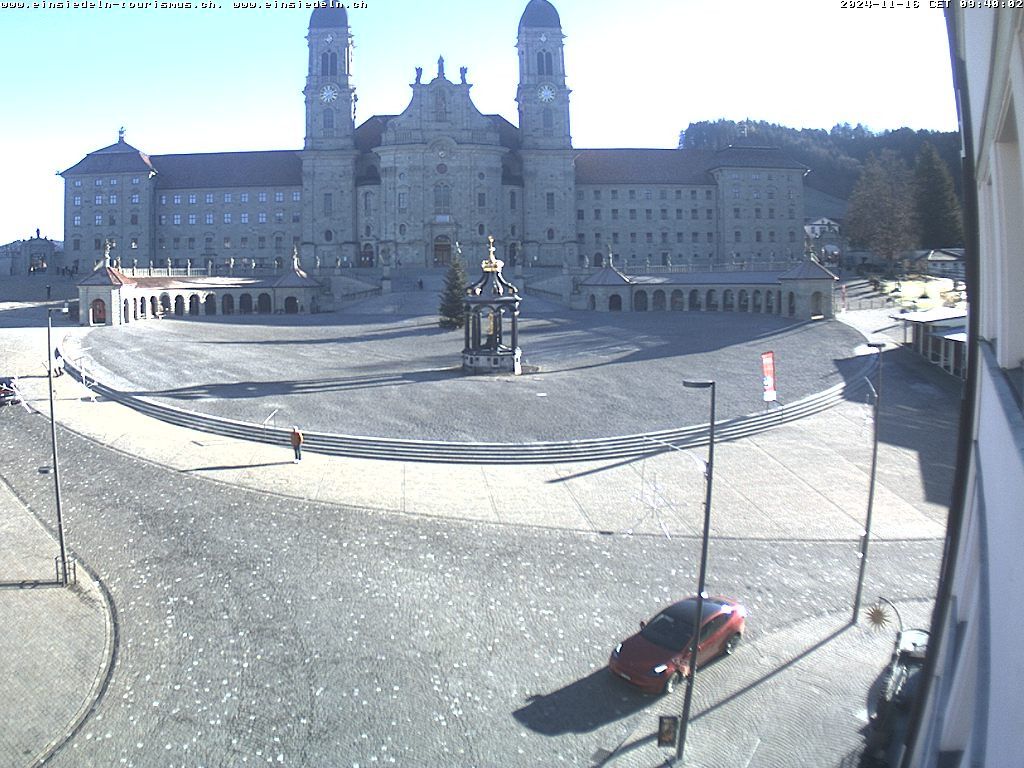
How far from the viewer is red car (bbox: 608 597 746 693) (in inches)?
609

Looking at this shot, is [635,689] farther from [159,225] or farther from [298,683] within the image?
[159,225]

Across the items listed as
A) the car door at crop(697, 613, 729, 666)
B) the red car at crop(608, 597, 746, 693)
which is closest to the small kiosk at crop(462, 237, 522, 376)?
the red car at crop(608, 597, 746, 693)

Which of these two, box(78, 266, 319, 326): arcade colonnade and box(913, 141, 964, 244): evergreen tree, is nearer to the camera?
box(78, 266, 319, 326): arcade colonnade

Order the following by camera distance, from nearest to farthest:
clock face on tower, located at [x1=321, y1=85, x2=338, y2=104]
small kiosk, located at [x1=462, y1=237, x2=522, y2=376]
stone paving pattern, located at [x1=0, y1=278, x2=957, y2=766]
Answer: stone paving pattern, located at [x1=0, y1=278, x2=957, y2=766] < small kiosk, located at [x1=462, y1=237, x2=522, y2=376] < clock face on tower, located at [x1=321, y1=85, x2=338, y2=104]

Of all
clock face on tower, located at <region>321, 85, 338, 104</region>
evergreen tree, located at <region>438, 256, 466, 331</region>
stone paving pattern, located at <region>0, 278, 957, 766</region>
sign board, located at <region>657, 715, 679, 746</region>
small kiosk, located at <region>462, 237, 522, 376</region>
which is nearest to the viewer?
sign board, located at <region>657, 715, 679, 746</region>

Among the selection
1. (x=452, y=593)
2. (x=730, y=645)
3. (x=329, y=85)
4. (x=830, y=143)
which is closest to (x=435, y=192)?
(x=329, y=85)

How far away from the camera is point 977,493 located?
8.77 meters

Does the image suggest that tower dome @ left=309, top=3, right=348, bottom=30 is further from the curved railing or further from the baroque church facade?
the curved railing

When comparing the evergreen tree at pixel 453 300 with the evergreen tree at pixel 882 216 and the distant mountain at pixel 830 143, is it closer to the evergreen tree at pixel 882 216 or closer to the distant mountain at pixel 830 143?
the evergreen tree at pixel 882 216

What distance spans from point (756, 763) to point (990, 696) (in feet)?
27.6

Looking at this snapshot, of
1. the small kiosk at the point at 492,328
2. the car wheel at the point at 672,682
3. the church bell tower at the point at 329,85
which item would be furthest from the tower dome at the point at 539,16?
the car wheel at the point at 672,682

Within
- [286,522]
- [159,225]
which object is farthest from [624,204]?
[286,522]

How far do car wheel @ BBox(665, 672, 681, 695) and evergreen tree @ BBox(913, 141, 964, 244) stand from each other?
3447 inches

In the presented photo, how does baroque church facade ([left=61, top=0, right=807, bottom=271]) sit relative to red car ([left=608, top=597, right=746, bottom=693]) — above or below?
above
